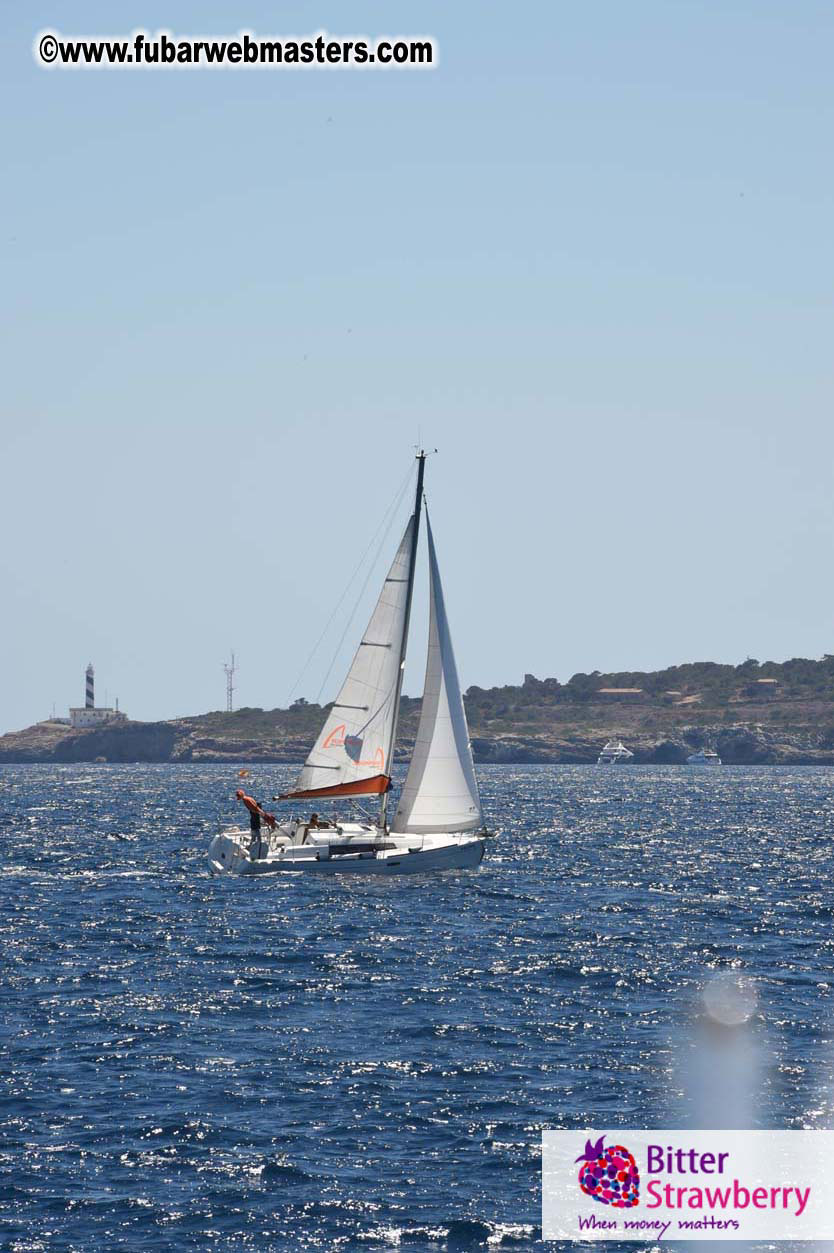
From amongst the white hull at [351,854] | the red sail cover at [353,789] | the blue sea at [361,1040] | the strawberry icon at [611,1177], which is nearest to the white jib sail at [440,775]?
the white hull at [351,854]

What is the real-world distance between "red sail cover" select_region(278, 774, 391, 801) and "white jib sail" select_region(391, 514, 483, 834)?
0.91 meters

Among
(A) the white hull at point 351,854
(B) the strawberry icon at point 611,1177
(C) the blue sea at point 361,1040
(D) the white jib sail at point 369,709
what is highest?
(D) the white jib sail at point 369,709

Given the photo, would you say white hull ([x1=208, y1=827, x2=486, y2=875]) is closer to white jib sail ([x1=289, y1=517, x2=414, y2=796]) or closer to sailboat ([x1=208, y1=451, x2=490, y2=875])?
sailboat ([x1=208, y1=451, x2=490, y2=875])

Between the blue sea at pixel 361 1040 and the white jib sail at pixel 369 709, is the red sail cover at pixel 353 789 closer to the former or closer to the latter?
the white jib sail at pixel 369 709

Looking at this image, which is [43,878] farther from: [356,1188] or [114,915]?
[356,1188]

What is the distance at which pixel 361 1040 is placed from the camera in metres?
33.4

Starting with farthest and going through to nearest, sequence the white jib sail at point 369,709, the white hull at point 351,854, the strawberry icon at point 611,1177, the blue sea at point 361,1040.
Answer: the white jib sail at point 369,709 < the white hull at point 351,854 < the strawberry icon at point 611,1177 < the blue sea at point 361,1040

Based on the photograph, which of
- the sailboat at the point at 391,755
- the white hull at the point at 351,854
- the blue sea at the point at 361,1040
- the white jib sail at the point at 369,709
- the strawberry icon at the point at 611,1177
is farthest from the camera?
the white jib sail at the point at 369,709

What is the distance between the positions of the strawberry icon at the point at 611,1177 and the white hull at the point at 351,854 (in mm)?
31537

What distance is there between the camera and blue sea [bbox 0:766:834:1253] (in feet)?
78.7

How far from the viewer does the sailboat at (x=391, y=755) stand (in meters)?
59.2

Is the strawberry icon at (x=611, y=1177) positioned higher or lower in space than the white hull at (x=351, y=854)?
lower

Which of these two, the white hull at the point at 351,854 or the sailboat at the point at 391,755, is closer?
the white hull at the point at 351,854

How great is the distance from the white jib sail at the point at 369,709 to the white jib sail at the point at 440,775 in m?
1.39
